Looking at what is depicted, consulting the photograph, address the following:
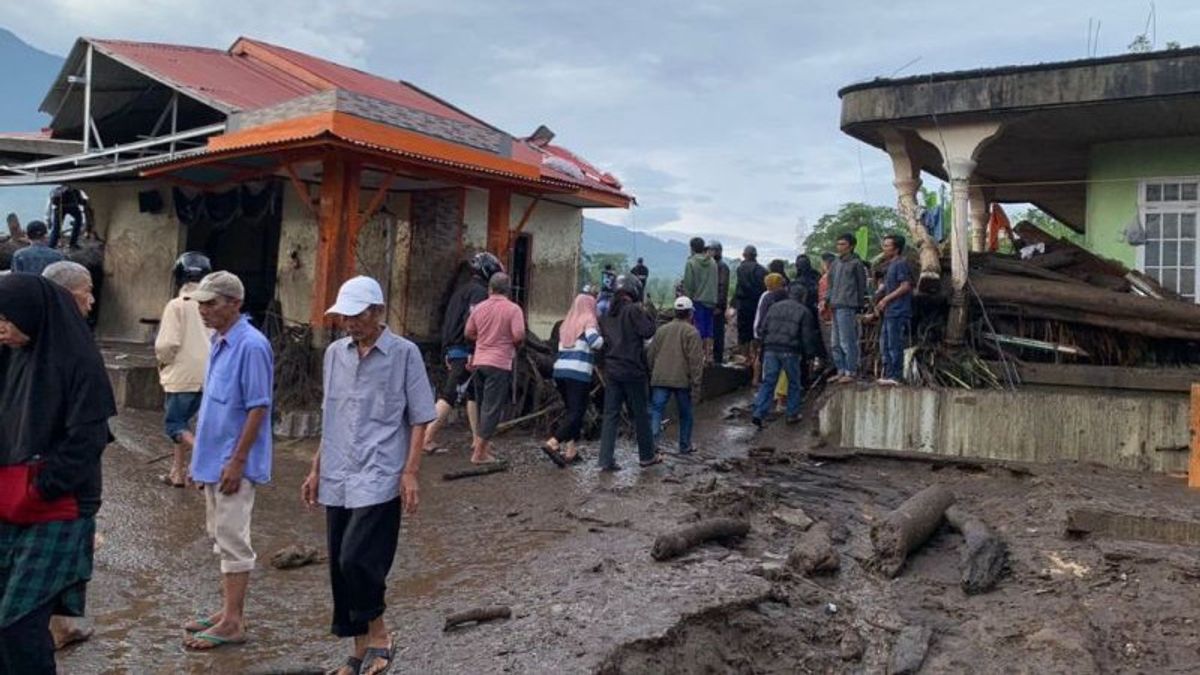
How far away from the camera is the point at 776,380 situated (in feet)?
36.9

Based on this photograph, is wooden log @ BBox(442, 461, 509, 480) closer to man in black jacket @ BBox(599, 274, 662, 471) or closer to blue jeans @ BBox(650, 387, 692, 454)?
man in black jacket @ BBox(599, 274, 662, 471)

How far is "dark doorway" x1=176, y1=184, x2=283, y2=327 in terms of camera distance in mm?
13547

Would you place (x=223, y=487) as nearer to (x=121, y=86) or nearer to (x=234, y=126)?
(x=234, y=126)

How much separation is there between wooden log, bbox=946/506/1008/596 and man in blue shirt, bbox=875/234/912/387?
3.34m

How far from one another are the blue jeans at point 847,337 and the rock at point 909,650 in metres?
5.54

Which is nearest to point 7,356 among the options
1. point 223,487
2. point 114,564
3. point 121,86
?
point 223,487

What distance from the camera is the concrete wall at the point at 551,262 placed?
1586 cm

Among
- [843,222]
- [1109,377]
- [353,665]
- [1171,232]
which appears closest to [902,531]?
[353,665]

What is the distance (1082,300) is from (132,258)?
45.1 feet

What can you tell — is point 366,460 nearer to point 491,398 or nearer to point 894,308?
point 491,398

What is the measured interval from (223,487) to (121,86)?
12.3m

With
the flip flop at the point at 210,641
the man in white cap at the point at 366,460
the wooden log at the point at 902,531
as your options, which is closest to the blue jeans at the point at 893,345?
the wooden log at the point at 902,531

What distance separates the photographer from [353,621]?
4.11 m

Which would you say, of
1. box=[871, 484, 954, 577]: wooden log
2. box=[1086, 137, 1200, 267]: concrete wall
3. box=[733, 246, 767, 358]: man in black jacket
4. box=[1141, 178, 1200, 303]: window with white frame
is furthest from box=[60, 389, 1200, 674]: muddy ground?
box=[733, 246, 767, 358]: man in black jacket
